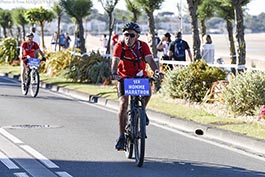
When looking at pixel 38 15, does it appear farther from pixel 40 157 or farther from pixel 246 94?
pixel 40 157

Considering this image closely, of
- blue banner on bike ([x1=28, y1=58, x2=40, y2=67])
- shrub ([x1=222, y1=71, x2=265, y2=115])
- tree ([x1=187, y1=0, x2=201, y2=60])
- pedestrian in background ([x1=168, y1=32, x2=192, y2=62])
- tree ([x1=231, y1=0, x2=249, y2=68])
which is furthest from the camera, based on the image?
pedestrian in background ([x1=168, y1=32, x2=192, y2=62])

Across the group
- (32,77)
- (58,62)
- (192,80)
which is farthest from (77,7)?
(192,80)

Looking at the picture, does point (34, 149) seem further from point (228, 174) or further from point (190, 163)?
point (228, 174)

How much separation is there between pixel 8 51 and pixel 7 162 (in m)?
29.7

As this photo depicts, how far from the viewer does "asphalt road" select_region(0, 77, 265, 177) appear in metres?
9.48

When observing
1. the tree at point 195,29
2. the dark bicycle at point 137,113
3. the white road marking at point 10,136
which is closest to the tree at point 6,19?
the tree at point 195,29

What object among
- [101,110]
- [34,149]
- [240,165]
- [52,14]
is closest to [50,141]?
[34,149]

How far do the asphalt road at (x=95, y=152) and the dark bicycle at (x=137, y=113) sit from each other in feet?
0.86

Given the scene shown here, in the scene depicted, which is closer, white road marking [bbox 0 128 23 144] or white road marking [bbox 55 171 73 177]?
white road marking [bbox 55 171 73 177]

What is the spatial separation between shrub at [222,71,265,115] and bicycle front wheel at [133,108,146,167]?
5187 millimetres

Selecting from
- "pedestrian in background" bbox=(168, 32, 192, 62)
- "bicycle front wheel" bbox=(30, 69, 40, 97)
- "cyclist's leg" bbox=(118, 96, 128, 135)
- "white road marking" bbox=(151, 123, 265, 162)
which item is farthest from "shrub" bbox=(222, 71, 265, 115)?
"bicycle front wheel" bbox=(30, 69, 40, 97)

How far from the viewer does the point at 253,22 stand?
375ft

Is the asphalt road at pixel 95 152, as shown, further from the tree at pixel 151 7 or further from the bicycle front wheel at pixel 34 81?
the tree at pixel 151 7

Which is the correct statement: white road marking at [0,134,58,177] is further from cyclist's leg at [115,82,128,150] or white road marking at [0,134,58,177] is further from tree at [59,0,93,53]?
tree at [59,0,93,53]
